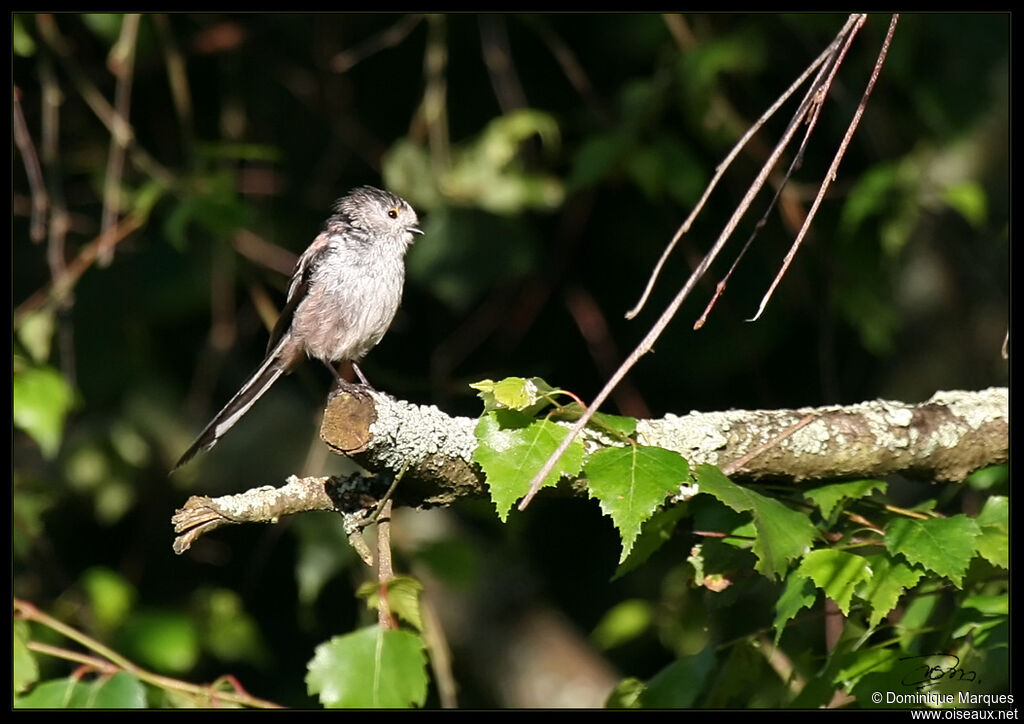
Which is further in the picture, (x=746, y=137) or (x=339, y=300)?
(x=339, y=300)

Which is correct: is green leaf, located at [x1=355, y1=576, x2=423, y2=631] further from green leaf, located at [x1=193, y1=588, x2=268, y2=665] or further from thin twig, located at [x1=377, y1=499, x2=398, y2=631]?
green leaf, located at [x1=193, y1=588, x2=268, y2=665]

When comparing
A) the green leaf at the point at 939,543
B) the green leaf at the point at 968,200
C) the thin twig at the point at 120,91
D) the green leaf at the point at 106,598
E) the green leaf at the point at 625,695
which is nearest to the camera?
the green leaf at the point at 939,543

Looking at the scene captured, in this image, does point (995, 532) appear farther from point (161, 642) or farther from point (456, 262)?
point (161, 642)

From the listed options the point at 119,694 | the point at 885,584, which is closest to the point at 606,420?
the point at 885,584

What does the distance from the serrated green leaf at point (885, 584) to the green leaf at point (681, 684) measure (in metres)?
0.66

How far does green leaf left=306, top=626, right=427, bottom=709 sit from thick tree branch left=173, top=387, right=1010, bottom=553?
534mm

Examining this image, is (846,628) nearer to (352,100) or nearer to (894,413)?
(894,413)

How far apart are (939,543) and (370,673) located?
56.8 inches

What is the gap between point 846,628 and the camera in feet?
10.9

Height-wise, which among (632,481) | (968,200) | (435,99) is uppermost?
(435,99)

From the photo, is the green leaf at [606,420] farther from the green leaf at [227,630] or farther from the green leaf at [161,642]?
the green leaf at [227,630]

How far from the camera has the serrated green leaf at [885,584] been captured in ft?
9.37

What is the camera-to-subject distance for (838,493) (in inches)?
130
